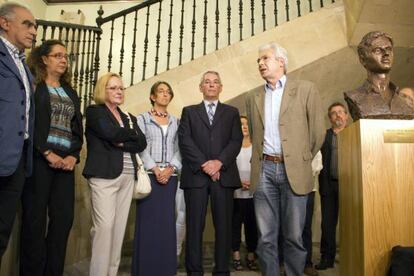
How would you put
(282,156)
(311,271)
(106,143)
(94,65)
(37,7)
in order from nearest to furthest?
1. (282,156)
2. (106,143)
3. (311,271)
4. (94,65)
5. (37,7)

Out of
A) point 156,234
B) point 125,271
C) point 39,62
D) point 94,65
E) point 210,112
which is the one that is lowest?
point 125,271

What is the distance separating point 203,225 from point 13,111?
125 cm

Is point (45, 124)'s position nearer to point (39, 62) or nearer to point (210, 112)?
point (39, 62)

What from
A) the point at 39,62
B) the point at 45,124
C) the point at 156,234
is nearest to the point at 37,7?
the point at 39,62

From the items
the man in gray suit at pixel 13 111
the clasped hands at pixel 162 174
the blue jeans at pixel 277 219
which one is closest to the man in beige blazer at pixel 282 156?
the blue jeans at pixel 277 219

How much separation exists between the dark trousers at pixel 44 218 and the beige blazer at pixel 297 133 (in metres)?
1.13

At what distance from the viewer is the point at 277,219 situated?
2.09 metres

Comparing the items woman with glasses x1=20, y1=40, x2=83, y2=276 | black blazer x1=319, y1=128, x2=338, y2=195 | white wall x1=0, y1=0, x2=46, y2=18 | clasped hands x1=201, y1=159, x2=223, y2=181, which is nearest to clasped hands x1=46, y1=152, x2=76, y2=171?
woman with glasses x1=20, y1=40, x2=83, y2=276

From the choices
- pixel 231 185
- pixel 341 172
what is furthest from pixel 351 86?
pixel 231 185

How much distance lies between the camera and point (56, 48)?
229 cm

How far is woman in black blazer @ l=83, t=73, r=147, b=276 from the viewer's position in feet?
7.17

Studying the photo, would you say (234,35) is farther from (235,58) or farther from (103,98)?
(103,98)

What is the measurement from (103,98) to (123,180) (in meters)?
0.59

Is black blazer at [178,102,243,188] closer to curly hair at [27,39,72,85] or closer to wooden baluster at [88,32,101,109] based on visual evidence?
curly hair at [27,39,72,85]
